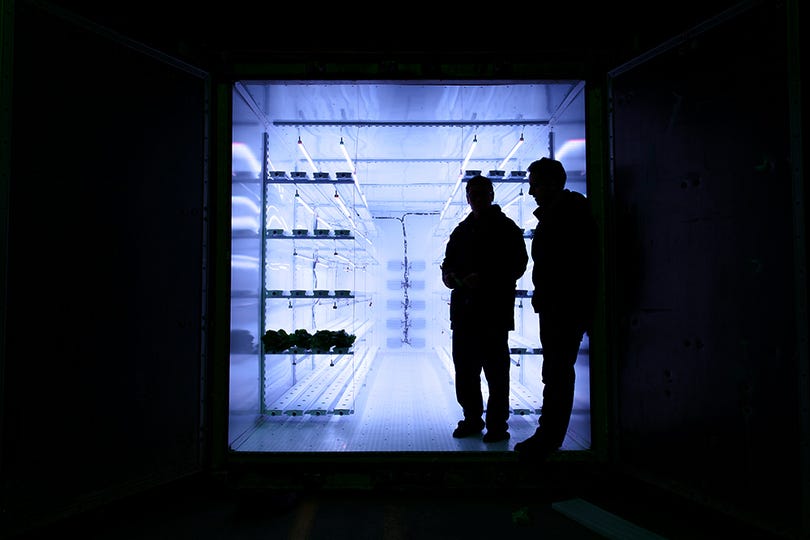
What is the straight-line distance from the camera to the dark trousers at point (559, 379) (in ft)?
8.06

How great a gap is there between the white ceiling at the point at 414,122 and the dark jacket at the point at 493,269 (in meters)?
0.55

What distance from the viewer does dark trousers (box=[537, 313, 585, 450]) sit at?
2.46 meters

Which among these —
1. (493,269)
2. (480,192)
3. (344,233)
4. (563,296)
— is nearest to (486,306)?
(493,269)

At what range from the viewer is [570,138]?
306 centimetres

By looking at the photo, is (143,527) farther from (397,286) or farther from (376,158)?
(397,286)

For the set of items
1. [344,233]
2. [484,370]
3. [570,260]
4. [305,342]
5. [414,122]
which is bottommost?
[484,370]

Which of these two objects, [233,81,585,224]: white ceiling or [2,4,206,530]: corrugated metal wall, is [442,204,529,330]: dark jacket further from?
[2,4,206,530]: corrugated metal wall

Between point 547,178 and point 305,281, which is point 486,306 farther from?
point 305,281

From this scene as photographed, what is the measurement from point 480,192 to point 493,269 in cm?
51

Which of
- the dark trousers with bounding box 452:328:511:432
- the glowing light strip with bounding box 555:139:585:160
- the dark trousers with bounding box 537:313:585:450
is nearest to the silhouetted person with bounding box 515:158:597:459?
the dark trousers with bounding box 537:313:585:450

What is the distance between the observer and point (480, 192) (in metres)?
2.98

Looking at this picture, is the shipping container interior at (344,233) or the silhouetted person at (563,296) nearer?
the silhouetted person at (563,296)

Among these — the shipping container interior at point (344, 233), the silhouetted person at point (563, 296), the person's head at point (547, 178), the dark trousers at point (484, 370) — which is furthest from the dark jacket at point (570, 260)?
the dark trousers at point (484, 370)

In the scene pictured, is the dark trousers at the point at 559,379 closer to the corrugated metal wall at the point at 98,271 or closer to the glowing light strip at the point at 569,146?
the glowing light strip at the point at 569,146
